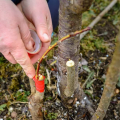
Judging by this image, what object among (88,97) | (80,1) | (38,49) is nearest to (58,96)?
(88,97)

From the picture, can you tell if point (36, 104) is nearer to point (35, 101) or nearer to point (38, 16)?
point (35, 101)

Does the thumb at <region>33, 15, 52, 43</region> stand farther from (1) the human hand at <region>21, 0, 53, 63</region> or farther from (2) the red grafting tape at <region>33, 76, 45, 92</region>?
(2) the red grafting tape at <region>33, 76, 45, 92</region>

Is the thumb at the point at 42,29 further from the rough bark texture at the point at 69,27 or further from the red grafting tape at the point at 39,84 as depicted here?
the red grafting tape at the point at 39,84

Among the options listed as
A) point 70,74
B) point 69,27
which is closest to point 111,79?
point 70,74

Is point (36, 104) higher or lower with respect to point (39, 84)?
lower

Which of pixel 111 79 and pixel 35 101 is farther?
pixel 35 101

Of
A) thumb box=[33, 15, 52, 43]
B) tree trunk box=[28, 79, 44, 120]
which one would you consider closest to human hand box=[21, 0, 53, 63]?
thumb box=[33, 15, 52, 43]

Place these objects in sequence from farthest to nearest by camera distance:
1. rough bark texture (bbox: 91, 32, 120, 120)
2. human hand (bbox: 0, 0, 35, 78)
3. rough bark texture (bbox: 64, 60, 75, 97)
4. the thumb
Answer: the thumb, human hand (bbox: 0, 0, 35, 78), rough bark texture (bbox: 64, 60, 75, 97), rough bark texture (bbox: 91, 32, 120, 120)

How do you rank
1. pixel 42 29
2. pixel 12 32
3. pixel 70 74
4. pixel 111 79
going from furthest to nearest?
pixel 42 29
pixel 12 32
pixel 70 74
pixel 111 79

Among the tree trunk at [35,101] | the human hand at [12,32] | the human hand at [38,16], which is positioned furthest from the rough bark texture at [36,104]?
the human hand at [38,16]

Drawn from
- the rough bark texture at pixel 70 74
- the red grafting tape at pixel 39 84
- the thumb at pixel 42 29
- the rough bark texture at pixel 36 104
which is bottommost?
the rough bark texture at pixel 36 104

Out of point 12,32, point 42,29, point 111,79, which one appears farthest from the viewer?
point 42,29

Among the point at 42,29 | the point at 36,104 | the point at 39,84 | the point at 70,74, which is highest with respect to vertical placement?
the point at 42,29

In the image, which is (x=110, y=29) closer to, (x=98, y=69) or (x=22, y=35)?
(x=98, y=69)
